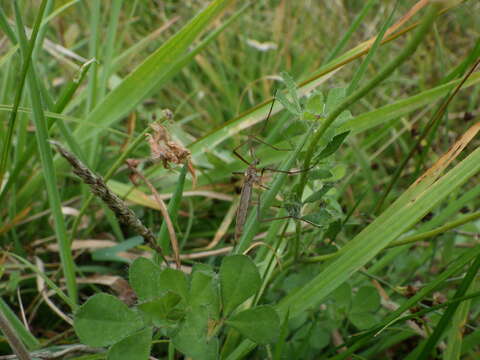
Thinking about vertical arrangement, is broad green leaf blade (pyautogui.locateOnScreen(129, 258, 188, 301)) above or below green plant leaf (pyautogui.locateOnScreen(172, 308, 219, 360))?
above

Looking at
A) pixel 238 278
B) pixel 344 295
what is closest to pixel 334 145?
pixel 238 278

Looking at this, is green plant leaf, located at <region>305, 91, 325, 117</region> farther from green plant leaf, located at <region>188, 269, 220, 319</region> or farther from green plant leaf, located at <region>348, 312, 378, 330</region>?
green plant leaf, located at <region>348, 312, 378, 330</region>

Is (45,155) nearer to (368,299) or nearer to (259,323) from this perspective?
(259,323)

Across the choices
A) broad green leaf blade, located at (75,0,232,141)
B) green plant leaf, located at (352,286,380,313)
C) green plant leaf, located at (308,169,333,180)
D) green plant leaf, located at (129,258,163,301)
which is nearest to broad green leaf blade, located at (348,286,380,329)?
green plant leaf, located at (352,286,380,313)

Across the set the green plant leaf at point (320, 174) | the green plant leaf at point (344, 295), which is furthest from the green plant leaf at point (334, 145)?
the green plant leaf at point (344, 295)

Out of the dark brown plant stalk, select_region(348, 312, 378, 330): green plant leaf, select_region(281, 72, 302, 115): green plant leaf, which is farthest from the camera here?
select_region(348, 312, 378, 330): green plant leaf

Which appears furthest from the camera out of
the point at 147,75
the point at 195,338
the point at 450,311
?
the point at 147,75
